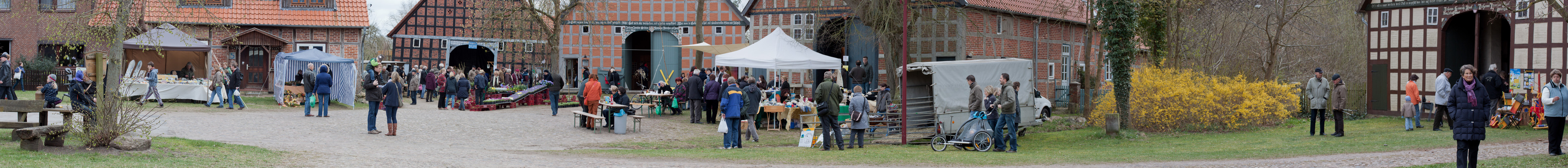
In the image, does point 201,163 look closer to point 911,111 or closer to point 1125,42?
point 911,111

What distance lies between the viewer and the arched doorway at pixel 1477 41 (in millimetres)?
15320

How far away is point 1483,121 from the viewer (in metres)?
7.10

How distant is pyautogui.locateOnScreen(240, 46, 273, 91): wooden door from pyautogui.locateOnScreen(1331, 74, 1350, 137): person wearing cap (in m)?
24.1

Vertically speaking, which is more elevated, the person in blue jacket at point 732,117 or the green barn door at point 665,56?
the green barn door at point 665,56

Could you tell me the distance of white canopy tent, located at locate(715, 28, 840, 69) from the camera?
17.7 meters

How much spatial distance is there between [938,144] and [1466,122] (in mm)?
4913

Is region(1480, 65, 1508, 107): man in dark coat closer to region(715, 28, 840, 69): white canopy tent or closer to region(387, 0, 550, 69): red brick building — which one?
region(715, 28, 840, 69): white canopy tent

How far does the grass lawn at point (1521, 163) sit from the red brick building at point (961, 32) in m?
9.88

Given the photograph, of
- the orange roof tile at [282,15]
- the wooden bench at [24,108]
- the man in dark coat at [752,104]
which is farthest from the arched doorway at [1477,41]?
the orange roof tile at [282,15]

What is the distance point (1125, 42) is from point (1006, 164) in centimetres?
488

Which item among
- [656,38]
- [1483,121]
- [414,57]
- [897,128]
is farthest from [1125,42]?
[414,57]

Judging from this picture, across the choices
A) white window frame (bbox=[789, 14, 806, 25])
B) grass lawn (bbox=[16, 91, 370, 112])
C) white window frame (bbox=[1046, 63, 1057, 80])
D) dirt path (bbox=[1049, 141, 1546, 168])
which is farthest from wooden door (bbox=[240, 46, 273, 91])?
dirt path (bbox=[1049, 141, 1546, 168])

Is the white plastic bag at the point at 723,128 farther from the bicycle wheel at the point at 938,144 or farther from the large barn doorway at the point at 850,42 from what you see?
the large barn doorway at the point at 850,42

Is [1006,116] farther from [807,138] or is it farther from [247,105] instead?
[247,105]
